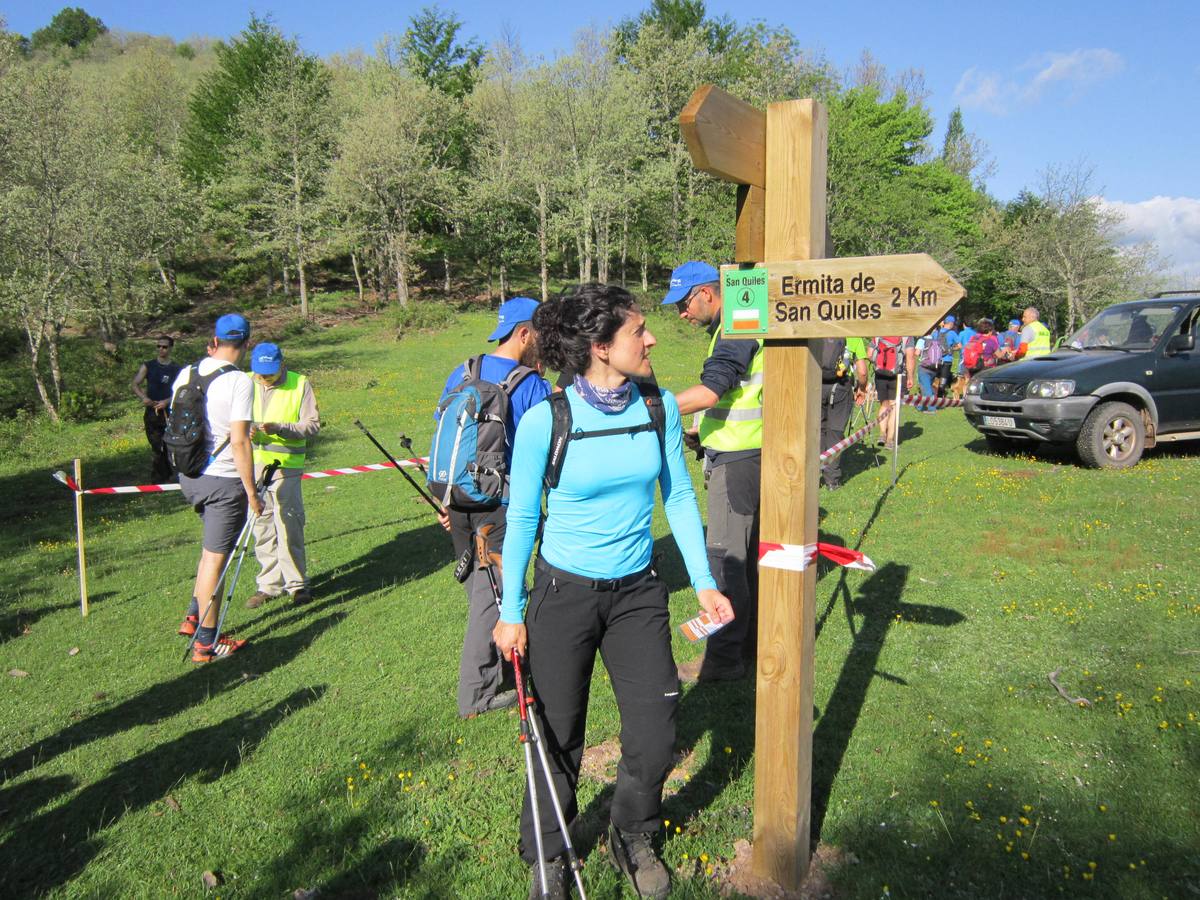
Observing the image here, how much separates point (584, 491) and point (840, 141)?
35080 millimetres

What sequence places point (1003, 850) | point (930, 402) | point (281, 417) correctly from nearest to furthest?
1. point (1003, 850)
2. point (281, 417)
3. point (930, 402)

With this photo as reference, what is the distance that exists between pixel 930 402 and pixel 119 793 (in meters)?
16.9

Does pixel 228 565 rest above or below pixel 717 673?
above

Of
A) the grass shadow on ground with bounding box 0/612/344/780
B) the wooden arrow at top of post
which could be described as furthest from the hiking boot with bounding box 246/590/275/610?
the wooden arrow at top of post

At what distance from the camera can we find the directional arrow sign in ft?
8.28

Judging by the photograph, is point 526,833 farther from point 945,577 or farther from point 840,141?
point 840,141

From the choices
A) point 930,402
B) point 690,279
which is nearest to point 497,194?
point 930,402

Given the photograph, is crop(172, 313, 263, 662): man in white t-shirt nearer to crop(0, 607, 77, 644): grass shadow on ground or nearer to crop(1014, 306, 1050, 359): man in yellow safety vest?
crop(0, 607, 77, 644): grass shadow on ground

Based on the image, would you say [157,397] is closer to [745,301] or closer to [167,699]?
[167,699]

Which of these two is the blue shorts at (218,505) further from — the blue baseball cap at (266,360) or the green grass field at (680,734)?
the blue baseball cap at (266,360)

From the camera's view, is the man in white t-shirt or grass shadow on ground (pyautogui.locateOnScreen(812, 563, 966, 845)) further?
the man in white t-shirt

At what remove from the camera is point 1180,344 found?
1003cm

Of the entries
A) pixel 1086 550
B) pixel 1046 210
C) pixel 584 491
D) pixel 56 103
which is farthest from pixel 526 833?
pixel 1046 210

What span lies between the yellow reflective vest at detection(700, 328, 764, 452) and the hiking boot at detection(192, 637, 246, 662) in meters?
3.78
